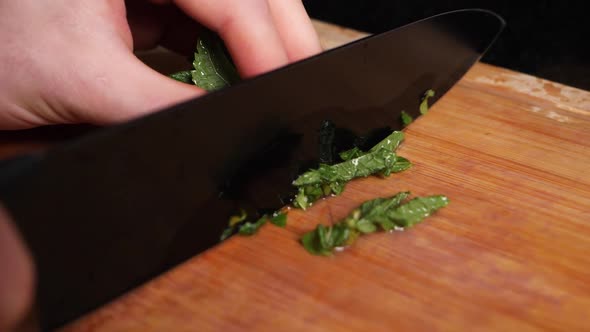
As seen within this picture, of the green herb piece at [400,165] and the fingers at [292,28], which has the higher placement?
the fingers at [292,28]

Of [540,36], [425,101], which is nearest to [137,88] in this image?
[425,101]

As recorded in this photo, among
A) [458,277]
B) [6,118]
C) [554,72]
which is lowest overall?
[554,72]

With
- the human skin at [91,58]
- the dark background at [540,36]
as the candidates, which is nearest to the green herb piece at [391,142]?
the human skin at [91,58]

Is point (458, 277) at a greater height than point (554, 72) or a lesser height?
greater

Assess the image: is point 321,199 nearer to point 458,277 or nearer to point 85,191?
point 458,277

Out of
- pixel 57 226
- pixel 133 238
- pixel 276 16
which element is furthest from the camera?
pixel 276 16

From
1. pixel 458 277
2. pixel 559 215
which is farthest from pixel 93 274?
pixel 559 215

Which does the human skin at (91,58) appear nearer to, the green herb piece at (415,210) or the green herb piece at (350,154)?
the green herb piece at (350,154)

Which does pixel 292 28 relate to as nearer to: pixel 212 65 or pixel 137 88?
pixel 212 65
